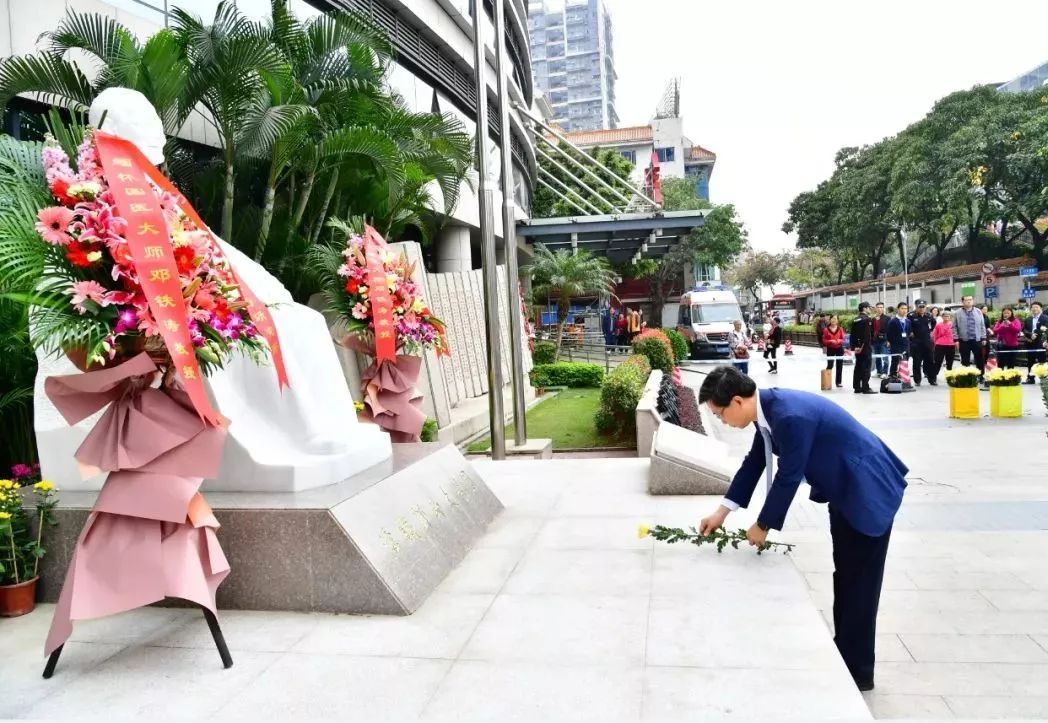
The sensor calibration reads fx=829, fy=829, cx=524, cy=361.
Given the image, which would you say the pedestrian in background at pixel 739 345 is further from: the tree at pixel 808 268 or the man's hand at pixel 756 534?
the tree at pixel 808 268

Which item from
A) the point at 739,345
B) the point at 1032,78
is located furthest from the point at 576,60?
the point at 739,345

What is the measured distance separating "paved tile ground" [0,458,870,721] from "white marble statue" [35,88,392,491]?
727 millimetres

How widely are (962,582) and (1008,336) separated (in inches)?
508

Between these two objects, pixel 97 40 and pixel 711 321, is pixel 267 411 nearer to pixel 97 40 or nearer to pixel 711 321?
pixel 97 40

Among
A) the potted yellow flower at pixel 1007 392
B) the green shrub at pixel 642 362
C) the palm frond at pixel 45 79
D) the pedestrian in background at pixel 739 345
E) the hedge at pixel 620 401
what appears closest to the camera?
the palm frond at pixel 45 79

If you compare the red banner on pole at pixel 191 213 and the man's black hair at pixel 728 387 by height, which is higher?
the red banner on pole at pixel 191 213

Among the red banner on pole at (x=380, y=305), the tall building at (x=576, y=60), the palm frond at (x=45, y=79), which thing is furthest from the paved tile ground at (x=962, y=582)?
the tall building at (x=576, y=60)

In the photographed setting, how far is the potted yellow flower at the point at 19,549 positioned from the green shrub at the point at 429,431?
5308mm

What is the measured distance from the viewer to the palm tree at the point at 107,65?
7000mm

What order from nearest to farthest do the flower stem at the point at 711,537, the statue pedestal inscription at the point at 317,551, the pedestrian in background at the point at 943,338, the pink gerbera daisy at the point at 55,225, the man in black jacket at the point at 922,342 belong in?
the pink gerbera daisy at the point at 55,225
the statue pedestal inscription at the point at 317,551
the flower stem at the point at 711,537
the man in black jacket at the point at 922,342
the pedestrian in background at the point at 943,338

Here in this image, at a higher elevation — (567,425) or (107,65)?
(107,65)

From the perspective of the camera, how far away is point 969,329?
15.9 m

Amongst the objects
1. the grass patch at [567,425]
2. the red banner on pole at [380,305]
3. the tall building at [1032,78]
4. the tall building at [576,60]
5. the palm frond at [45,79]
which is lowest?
the grass patch at [567,425]

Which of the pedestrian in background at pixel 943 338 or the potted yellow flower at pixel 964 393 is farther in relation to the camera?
the pedestrian in background at pixel 943 338
